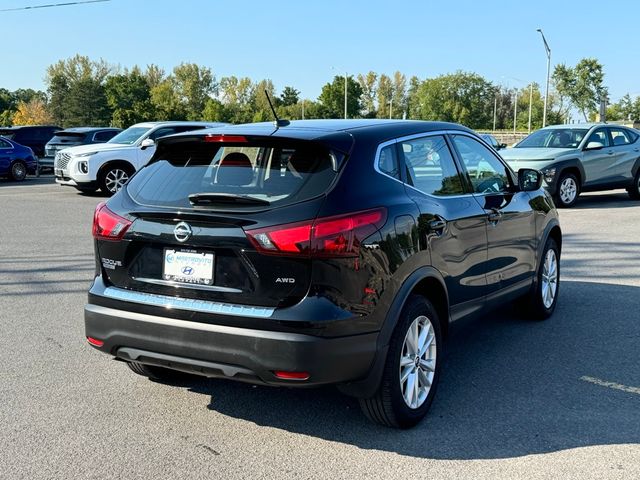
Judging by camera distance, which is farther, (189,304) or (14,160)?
(14,160)

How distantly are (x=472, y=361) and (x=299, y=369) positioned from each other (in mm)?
2092

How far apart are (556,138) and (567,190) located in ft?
4.84

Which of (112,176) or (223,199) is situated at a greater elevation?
(223,199)

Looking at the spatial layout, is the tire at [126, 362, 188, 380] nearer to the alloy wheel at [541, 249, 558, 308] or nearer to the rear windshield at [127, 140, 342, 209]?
the rear windshield at [127, 140, 342, 209]

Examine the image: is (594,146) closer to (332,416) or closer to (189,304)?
(332,416)

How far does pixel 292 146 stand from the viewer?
3693 mm

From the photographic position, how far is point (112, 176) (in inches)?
683

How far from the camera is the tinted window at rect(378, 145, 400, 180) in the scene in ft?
12.7

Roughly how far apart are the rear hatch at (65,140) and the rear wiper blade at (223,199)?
21.4m

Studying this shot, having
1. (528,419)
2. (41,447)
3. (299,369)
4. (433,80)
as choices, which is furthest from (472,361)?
(433,80)

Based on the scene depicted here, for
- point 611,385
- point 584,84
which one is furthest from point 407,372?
point 584,84

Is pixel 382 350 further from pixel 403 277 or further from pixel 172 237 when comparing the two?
pixel 172 237

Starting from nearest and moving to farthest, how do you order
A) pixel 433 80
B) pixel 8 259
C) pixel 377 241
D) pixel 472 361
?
pixel 377 241 → pixel 472 361 → pixel 8 259 → pixel 433 80

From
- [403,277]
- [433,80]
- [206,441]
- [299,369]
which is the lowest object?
[206,441]
